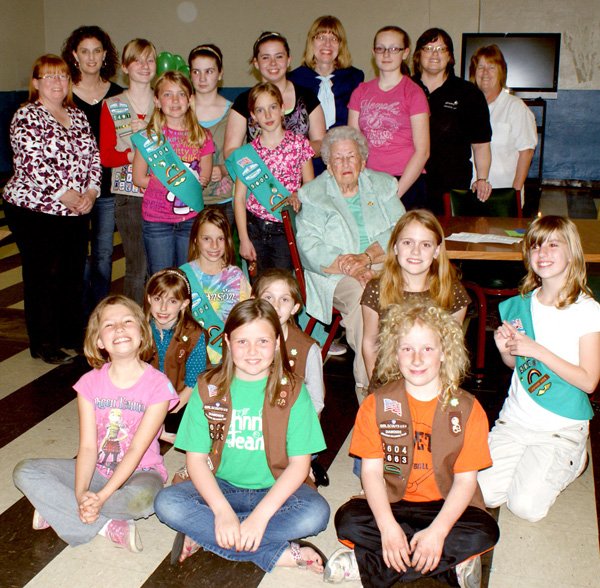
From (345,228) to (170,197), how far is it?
99 centimetres

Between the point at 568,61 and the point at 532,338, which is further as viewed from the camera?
the point at 568,61

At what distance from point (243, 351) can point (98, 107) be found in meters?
2.45

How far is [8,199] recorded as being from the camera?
4285mm

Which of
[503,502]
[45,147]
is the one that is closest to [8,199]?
[45,147]

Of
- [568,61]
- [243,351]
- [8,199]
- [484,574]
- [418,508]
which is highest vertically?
[568,61]

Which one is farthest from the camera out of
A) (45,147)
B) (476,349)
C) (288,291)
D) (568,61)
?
(568,61)

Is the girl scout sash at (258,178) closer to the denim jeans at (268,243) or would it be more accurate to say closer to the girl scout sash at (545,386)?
the denim jeans at (268,243)

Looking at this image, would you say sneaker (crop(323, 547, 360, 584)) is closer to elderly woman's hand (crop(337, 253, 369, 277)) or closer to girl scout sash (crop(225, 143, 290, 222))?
elderly woman's hand (crop(337, 253, 369, 277))

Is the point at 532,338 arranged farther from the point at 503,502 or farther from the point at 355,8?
the point at 355,8

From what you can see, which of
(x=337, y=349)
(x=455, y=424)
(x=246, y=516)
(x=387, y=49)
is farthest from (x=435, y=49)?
(x=246, y=516)

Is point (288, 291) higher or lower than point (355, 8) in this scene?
lower

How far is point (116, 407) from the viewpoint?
2.96 meters

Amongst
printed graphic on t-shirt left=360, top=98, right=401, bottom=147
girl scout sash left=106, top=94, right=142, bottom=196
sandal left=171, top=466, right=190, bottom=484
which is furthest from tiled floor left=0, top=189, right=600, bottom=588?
printed graphic on t-shirt left=360, top=98, right=401, bottom=147

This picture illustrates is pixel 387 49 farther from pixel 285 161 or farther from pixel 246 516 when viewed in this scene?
pixel 246 516
